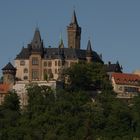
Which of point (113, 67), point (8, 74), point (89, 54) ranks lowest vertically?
point (8, 74)

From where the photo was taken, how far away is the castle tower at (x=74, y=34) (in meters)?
141

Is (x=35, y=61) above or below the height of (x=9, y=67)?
above

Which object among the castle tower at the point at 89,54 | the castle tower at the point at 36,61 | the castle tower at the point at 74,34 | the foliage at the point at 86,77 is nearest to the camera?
the foliage at the point at 86,77

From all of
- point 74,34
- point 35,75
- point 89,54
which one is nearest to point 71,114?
point 35,75

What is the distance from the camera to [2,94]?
426ft

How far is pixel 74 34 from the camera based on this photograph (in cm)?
14312

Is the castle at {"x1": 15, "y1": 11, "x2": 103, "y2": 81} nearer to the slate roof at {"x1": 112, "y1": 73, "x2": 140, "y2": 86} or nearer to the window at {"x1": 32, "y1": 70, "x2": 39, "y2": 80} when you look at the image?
the window at {"x1": 32, "y1": 70, "x2": 39, "y2": 80}

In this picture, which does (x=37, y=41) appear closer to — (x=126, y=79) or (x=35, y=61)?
(x=35, y=61)

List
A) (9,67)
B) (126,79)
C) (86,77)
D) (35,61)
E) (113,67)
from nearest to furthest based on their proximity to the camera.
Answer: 1. (86,77)
2. (9,67)
3. (35,61)
4. (126,79)
5. (113,67)

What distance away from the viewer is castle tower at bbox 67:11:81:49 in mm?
141125

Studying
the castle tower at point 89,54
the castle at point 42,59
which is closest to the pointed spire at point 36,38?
the castle at point 42,59

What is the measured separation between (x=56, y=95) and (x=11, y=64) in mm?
13647

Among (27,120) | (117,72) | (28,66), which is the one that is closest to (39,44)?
(28,66)

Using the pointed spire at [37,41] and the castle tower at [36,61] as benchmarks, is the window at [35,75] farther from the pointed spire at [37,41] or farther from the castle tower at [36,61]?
the pointed spire at [37,41]
